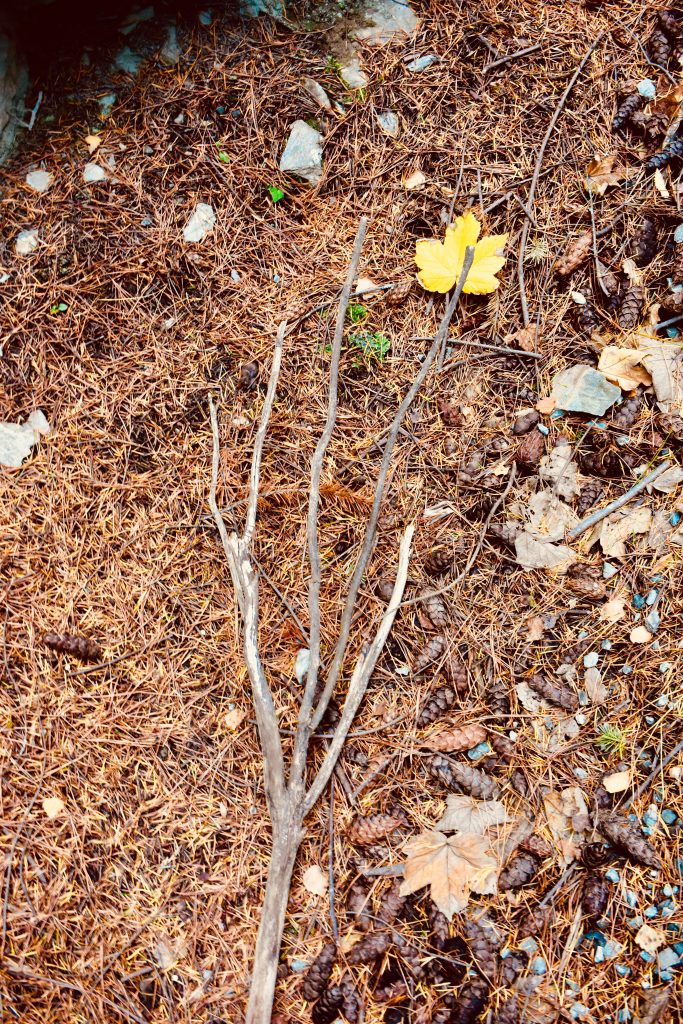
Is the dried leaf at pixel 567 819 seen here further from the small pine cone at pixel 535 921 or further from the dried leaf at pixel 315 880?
the dried leaf at pixel 315 880

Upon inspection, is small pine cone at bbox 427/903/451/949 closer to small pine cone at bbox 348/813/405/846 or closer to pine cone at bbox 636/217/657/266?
small pine cone at bbox 348/813/405/846

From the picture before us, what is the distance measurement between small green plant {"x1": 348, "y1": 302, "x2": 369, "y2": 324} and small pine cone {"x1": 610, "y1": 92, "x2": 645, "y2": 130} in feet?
3.57

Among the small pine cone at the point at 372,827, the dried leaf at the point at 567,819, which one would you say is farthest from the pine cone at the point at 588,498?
the small pine cone at the point at 372,827

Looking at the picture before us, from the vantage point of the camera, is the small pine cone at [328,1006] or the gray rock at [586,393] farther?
the gray rock at [586,393]

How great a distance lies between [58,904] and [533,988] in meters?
1.46

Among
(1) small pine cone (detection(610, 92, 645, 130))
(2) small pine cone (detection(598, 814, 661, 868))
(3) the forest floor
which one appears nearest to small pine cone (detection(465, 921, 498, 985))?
(3) the forest floor

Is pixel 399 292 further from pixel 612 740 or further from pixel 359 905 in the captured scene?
pixel 359 905

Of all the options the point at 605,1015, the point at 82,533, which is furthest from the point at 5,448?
the point at 605,1015

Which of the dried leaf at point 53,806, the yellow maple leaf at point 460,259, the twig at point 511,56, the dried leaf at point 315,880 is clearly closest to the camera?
the dried leaf at point 315,880

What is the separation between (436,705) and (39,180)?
7.64 ft

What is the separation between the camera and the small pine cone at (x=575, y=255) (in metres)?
2.06

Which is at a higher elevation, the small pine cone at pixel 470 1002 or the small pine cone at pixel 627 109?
the small pine cone at pixel 627 109

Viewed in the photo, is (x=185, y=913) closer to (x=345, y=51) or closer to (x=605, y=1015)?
(x=605, y=1015)

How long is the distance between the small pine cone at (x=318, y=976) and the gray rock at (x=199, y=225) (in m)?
2.37
